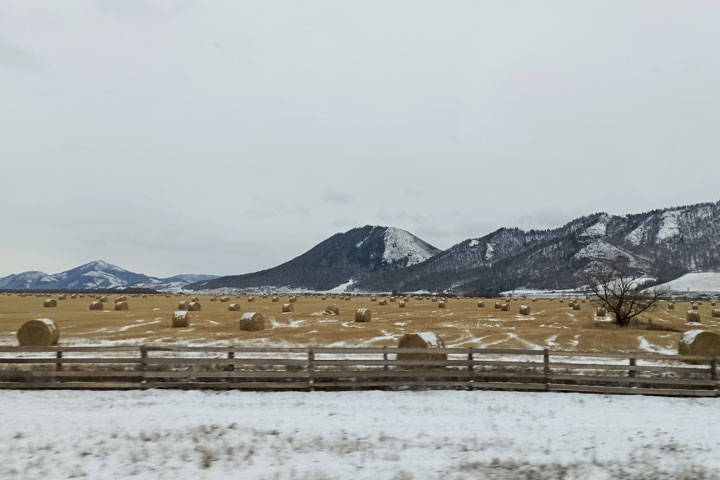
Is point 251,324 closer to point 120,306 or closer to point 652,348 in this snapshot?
point 652,348

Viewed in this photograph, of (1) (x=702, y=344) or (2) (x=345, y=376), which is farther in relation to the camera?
(1) (x=702, y=344)

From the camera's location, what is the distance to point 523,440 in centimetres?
1138

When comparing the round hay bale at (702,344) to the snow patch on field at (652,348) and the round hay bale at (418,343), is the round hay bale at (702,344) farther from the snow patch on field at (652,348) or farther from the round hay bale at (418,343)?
the round hay bale at (418,343)

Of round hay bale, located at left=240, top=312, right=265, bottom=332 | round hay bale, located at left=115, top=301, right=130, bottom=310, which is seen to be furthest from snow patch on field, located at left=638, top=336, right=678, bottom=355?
round hay bale, located at left=115, top=301, right=130, bottom=310

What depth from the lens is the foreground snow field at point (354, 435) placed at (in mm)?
9352

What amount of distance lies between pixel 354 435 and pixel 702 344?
19.4m

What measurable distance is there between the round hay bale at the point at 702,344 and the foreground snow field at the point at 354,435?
8.71 meters

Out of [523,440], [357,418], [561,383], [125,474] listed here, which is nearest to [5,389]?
[125,474]

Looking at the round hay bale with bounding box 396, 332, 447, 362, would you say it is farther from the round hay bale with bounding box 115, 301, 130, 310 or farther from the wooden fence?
the round hay bale with bounding box 115, 301, 130, 310

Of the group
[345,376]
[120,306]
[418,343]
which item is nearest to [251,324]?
[418,343]

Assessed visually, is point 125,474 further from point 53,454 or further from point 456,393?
point 456,393

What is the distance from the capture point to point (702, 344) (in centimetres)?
2300

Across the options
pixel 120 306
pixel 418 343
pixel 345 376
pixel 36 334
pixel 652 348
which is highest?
pixel 36 334

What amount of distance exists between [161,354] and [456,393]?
14.0 metres
